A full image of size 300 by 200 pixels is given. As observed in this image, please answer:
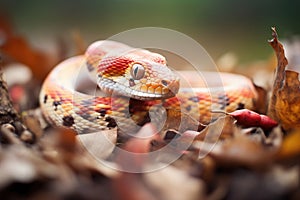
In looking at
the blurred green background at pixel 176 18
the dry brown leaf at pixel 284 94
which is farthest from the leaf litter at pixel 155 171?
the blurred green background at pixel 176 18

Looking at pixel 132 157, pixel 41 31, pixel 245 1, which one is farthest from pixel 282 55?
pixel 245 1

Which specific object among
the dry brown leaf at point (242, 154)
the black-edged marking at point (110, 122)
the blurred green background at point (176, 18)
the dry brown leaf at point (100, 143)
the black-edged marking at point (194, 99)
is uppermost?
the dry brown leaf at point (242, 154)

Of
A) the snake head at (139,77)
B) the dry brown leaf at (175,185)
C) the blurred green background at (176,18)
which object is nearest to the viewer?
the dry brown leaf at (175,185)

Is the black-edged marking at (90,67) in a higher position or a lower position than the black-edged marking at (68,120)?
higher

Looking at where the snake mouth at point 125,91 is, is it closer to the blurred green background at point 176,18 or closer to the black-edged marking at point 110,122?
the black-edged marking at point 110,122

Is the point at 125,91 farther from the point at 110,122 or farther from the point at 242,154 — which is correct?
the point at 242,154

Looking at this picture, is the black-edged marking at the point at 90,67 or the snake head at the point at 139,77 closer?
the snake head at the point at 139,77

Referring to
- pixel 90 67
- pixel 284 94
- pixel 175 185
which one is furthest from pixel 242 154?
pixel 90 67

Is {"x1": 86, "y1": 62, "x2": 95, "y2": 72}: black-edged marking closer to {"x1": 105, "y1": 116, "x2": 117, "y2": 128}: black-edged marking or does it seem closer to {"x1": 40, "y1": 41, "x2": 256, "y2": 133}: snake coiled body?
{"x1": 40, "y1": 41, "x2": 256, "y2": 133}: snake coiled body
